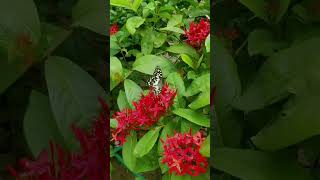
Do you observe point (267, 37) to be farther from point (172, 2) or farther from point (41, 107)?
point (172, 2)

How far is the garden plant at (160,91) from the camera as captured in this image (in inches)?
45.1

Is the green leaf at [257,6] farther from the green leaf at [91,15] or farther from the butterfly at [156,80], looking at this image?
the butterfly at [156,80]

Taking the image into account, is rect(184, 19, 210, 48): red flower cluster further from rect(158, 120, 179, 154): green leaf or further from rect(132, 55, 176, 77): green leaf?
rect(158, 120, 179, 154): green leaf

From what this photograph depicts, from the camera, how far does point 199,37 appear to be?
4.26ft

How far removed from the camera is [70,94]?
0.36 meters

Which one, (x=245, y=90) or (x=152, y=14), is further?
(x=152, y=14)

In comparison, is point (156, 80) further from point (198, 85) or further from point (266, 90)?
point (266, 90)

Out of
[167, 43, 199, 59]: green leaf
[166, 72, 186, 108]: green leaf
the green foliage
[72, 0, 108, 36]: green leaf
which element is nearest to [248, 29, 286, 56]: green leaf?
the green foliage

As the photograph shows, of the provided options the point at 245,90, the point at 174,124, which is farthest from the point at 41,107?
the point at 174,124

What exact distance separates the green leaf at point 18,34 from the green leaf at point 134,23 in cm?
99

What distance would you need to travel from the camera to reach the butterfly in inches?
51.7

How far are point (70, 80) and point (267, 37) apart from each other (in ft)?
0.51

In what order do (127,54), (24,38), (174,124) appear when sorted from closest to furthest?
(24,38), (174,124), (127,54)

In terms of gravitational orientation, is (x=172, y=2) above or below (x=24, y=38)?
above
